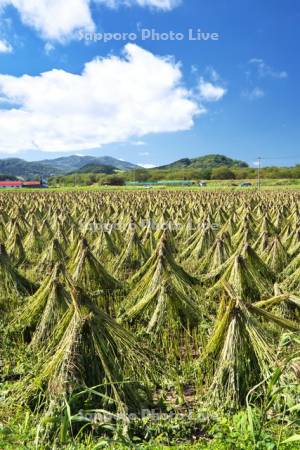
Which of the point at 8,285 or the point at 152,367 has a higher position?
the point at 8,285

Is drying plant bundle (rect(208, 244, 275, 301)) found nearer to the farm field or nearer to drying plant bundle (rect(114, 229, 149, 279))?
the farm field

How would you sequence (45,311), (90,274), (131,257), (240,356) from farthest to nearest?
(131,257), (90,274), (45,311), (240,356)

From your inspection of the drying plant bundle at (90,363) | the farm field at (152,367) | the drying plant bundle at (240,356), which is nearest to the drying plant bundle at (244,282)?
the farm field at (152,367)

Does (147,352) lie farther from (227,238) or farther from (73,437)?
(227,238)

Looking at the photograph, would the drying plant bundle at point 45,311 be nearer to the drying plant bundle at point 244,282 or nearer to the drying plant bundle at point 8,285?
the drying plant bundle at point 8,285

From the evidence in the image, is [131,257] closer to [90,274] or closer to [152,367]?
[90,274]

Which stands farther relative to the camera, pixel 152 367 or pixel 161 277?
pixel 161 277

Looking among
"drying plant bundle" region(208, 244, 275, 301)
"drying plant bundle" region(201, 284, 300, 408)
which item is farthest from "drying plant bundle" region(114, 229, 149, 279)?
"drying plant bundle" region(201, 284, 300, 408)

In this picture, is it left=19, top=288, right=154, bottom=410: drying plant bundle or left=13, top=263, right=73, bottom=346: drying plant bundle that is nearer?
left=19, top=288, right=154, bottom=410: drying plant bundle

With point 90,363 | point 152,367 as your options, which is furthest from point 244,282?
point 90,363

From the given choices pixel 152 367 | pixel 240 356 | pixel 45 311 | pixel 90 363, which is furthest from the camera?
pixel 45 311

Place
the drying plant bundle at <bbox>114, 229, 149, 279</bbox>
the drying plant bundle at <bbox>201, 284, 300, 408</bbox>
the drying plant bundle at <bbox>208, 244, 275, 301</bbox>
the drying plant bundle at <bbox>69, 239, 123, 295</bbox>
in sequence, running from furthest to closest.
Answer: the drying plant bundle at <bbox>114, 229, 149, 279</bbox> < the drying plant bundle at <bbox>69, 239, 123, 295</bbox> < the drying plant bundle at <bbox>208, 244, 275, 301</bbox> < the drying plant bundle at <bbox>201, 284, 300, 408</bbox>

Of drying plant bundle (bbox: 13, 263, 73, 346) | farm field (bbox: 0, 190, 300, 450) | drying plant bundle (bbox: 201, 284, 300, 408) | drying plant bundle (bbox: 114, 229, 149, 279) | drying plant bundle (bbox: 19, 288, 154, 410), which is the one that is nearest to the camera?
farm field (bbox: 0, 190, 300, 450)

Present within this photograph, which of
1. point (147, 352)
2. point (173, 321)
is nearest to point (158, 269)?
point (173, 321)
